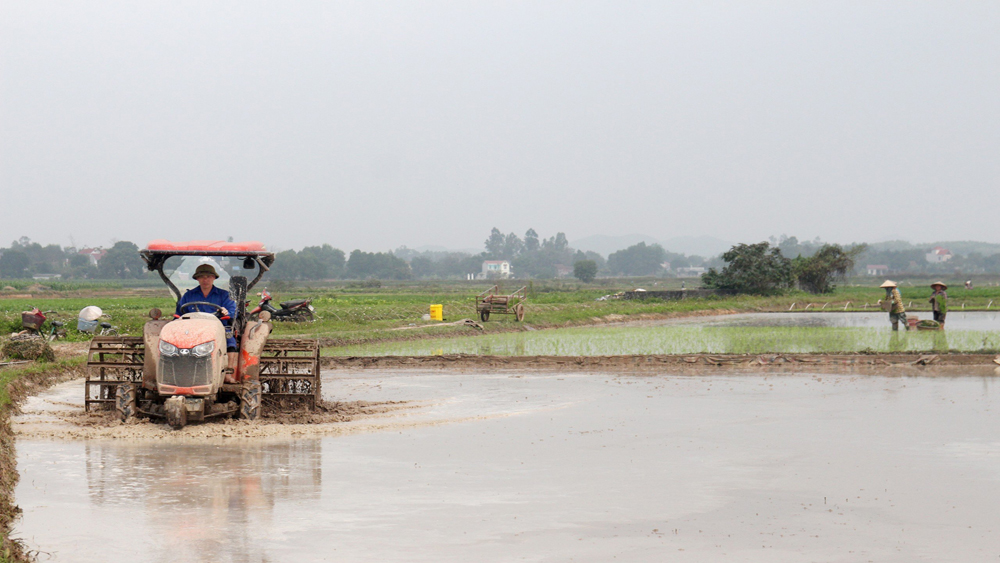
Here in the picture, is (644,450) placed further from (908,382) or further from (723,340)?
(723,340)

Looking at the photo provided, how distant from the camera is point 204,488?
865 centimetres

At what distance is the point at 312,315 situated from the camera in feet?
119

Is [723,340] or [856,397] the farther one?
[723,340]

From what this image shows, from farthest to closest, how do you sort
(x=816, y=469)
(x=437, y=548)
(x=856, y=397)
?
1. (x=856, y=397)
2. (x=816, y=469)
3. (x=437, y=548)

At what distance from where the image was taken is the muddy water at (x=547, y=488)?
22.6 ft

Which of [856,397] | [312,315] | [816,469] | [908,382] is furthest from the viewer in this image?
[312,315]

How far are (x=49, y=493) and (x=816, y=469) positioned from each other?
25.8 ft

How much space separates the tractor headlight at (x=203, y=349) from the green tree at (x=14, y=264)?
157 metres

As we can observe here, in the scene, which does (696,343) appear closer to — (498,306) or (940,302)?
(940,302)

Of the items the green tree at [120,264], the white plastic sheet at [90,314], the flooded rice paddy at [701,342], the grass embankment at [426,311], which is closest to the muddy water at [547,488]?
the flooded rice paddy at [701,342]

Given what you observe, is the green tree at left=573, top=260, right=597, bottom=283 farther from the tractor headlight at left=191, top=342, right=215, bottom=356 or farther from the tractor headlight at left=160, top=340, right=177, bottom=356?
the tractor headlight at left=160, top=340, right=177, bottom=356

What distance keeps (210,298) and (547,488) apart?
581cm

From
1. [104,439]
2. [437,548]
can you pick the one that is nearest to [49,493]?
[104,439]

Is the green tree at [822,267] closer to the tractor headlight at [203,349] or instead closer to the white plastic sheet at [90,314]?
the white plastic sheet at [90,314]
